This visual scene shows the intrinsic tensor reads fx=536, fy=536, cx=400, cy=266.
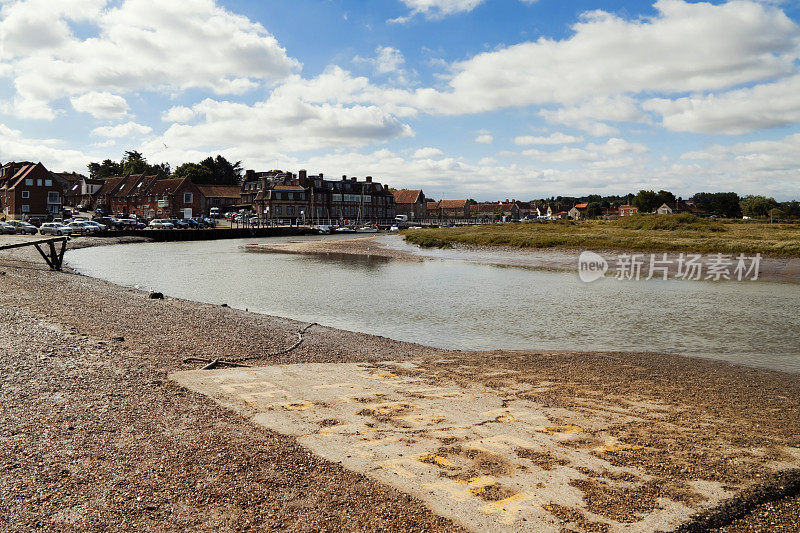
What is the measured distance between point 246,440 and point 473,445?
3.33 metres

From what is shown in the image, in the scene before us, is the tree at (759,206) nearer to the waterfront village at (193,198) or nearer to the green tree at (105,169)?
the waterfront village at (193,198)

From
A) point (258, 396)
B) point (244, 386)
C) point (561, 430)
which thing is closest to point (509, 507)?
point (561, 430)

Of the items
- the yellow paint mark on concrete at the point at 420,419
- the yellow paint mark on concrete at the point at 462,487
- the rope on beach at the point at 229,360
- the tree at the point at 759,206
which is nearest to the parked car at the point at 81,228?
the rope on beach at the point at 229,360

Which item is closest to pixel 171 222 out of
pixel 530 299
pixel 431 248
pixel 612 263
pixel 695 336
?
pixel 431 248

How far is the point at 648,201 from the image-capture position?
17275 cm

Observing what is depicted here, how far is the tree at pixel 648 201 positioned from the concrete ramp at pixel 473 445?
591 ft

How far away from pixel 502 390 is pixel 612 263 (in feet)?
138

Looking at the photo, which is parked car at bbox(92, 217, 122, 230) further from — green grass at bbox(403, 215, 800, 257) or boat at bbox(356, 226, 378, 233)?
boat at bbox(356, 226, 378, 233)

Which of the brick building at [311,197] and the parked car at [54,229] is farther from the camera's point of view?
the brick building at [311,197]

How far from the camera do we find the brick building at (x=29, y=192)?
10469cm

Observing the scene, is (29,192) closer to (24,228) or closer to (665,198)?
(24,228)

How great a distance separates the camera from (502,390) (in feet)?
36.7

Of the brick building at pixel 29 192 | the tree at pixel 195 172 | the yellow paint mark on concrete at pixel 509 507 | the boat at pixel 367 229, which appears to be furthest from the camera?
the tree at pixel 195 172

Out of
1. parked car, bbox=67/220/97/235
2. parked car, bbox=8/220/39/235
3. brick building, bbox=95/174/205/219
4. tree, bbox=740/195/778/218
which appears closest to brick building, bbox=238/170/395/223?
brick building, bbox=95/174/205/219
